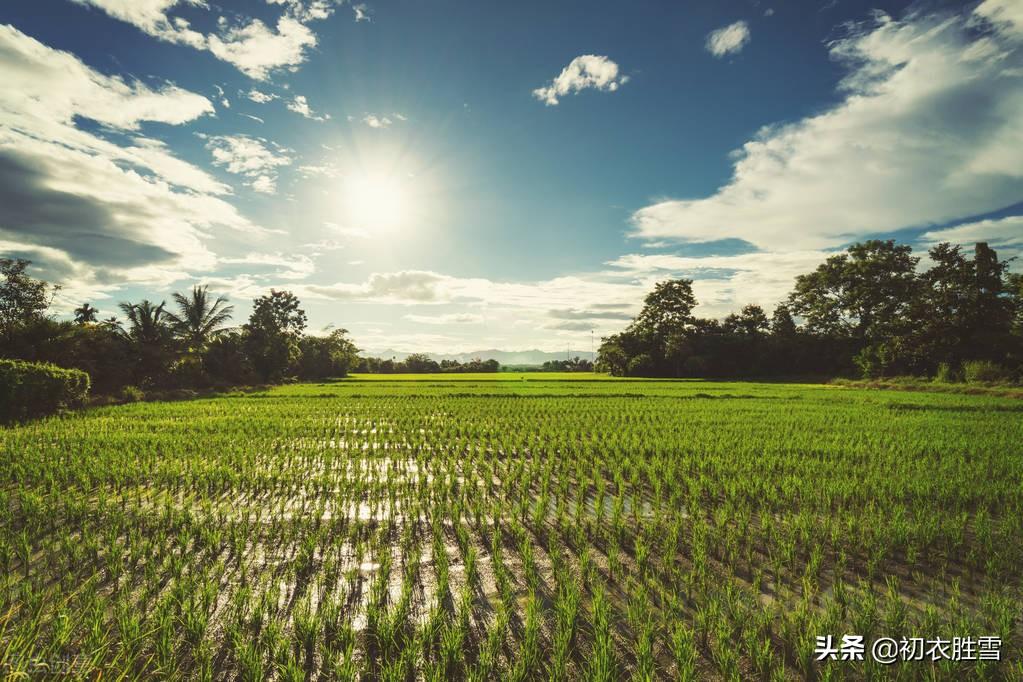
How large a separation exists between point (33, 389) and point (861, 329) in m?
58.6

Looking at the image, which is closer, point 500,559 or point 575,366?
point 500,559

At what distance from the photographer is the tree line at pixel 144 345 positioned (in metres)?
16.9

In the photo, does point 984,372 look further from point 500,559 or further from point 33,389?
point 33,389

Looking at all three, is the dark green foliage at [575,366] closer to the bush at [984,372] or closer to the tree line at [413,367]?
the tree line at [413,367]

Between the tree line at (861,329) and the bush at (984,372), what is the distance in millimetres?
58

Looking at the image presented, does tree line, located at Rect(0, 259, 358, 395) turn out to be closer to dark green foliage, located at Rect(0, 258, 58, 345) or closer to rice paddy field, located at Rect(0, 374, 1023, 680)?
dark green foliage, located at Rect(0, 258, 58, 345)

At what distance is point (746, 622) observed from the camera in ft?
10.7

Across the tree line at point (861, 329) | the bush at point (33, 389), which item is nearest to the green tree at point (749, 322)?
the tree line at point (861, 329)

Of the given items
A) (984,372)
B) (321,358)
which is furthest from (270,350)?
(984,372)

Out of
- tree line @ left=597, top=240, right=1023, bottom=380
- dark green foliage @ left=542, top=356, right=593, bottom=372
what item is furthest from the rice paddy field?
dark green foliage @ left=542, top=356, right=593, bottom=372

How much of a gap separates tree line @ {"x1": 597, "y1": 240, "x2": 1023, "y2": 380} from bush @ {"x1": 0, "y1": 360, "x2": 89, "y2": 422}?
42.0 m

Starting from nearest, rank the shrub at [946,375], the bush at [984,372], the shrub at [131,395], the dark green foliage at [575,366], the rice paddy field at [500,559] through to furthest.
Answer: the rice paddy field at [500,559], the shrub at [131,395], the bush at [984,372], the shrub at [946,375], the dark green foliage at [575,366]

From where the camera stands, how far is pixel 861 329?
44156 millimetres

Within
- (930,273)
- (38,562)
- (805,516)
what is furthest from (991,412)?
(930,273)
